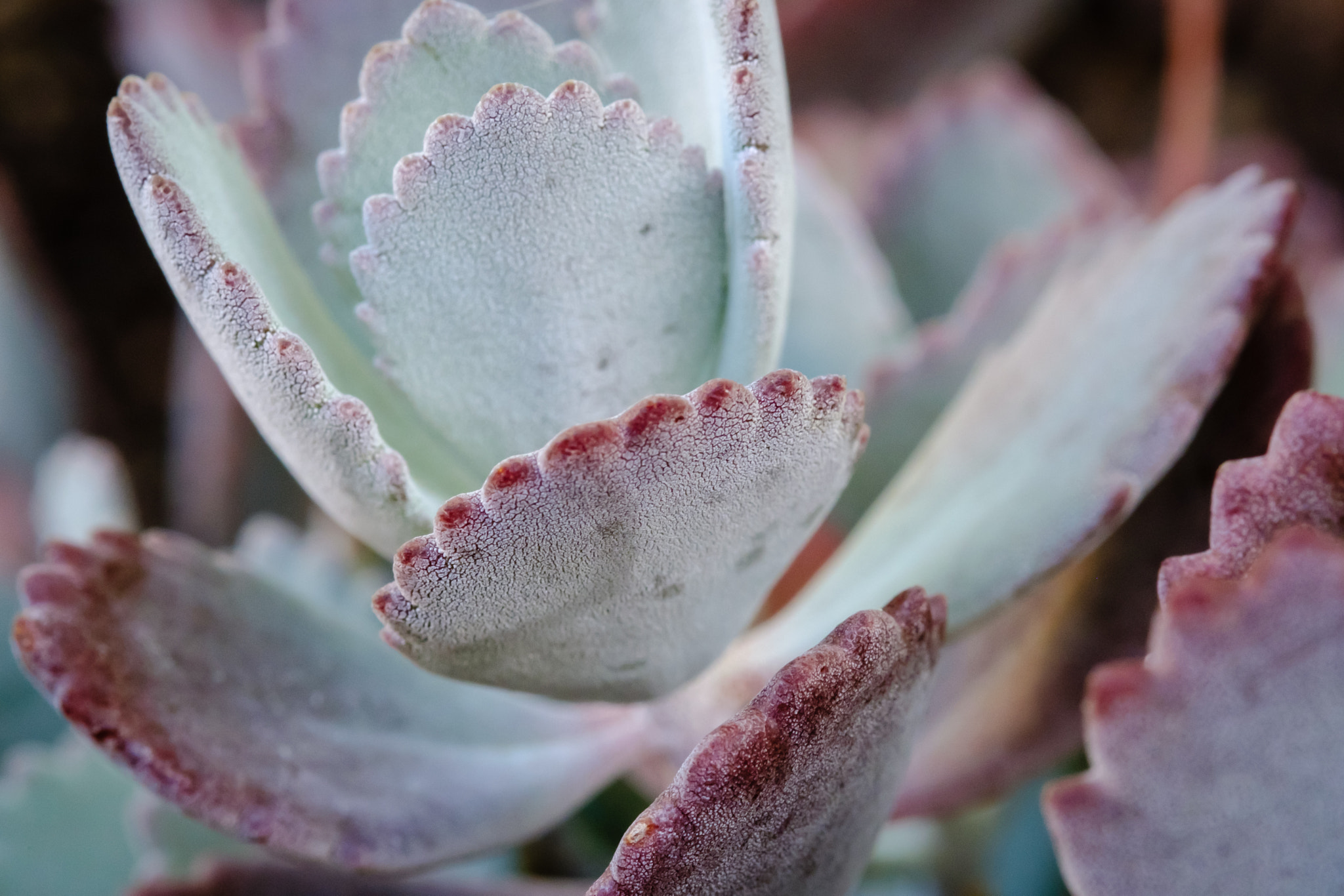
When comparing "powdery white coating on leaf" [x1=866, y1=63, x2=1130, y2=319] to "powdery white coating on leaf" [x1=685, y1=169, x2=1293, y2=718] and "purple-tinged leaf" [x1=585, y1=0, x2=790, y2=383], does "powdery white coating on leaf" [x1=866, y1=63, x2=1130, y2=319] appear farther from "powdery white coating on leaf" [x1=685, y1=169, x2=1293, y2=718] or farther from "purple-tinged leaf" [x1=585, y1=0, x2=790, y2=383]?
"purple-tinged leaf" [x1=585, y1=0, x2=790, y2=383]

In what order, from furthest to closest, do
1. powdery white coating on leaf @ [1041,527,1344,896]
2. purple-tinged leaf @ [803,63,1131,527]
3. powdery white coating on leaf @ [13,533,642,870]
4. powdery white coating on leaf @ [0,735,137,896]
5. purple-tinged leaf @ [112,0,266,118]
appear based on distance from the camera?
purple-tinged leaf @ [112,0,266,118], purple-tinged leaf @ [803,63,1131,527], powdery white coating on leaf @ [0,735,137,896], powdery white coating on leaf @ [13,533,642,870], powdery white coating on leaf @ [1041,527,1344,896]

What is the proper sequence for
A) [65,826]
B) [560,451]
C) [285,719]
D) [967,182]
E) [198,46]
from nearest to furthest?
[560,451]
[285,719]
[65,826]
[967,182]
[198,46]

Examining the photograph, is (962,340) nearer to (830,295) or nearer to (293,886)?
(830,295)

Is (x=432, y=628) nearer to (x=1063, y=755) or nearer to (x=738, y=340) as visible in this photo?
(x=738, y=340)

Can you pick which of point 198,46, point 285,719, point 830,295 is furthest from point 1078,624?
point 198,46

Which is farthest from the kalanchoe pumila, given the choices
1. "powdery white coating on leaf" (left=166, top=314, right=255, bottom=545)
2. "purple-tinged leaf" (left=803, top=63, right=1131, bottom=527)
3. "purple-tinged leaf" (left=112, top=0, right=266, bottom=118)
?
"purple-tinged leaf" (left=112, top=0, right=266, bottom=118)

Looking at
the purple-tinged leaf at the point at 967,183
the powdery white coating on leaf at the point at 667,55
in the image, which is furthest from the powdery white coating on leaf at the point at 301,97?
the purple-tinged leaf at the point at 967,183

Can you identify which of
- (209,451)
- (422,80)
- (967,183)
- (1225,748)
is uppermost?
(967,183)
